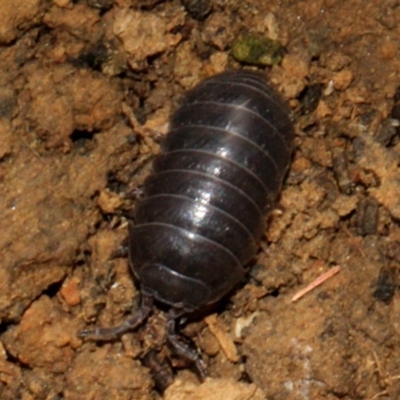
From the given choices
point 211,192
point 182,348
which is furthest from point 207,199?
point 182,348

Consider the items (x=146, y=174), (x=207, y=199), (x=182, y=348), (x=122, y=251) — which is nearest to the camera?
(x=207, y=199)

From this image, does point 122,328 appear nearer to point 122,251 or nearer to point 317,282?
point 122,251

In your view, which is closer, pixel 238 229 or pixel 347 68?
pixel 238 229

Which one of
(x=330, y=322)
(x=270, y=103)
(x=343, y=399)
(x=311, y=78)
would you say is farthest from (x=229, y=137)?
(x=343, y=399)

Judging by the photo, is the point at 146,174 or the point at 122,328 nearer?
the point at 122,328

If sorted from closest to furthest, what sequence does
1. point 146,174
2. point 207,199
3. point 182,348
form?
point 207,199 < point 182,348 < point 146,174

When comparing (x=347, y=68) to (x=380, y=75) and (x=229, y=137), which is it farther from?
(x=229, y=137)

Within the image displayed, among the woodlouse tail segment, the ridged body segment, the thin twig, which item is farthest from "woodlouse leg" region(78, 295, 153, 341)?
the thin twig

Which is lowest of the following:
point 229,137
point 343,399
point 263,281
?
point 343,399
